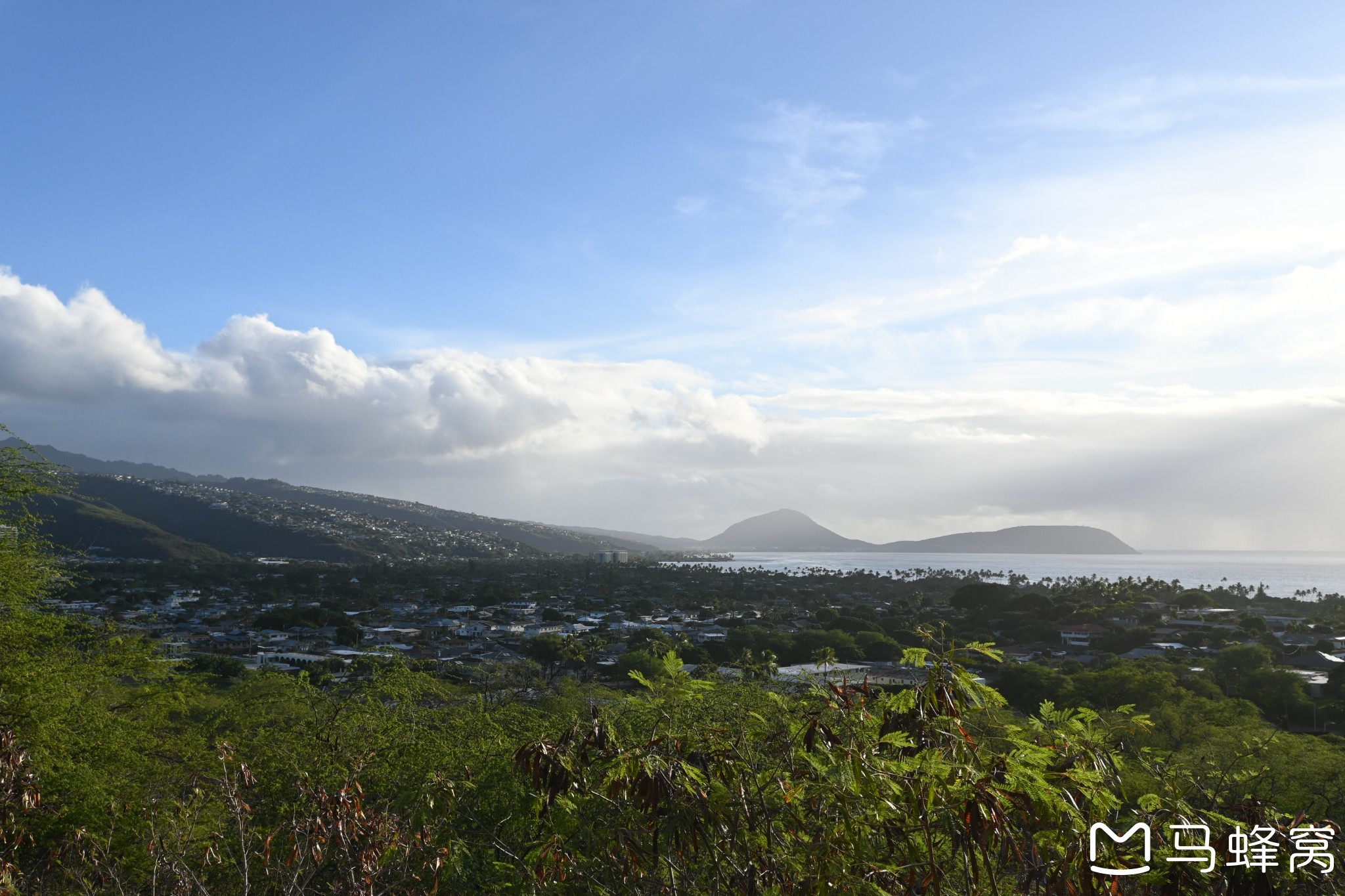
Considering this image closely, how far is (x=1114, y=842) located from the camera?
3.04 m

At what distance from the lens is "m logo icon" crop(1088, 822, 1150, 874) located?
2764 mm

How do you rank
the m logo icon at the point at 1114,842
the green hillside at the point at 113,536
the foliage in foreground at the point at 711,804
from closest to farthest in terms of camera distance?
the m logo icon at the point at 1114,842, the foliage in foreground at the point at 711,804, the green hillside at the point at 113,536

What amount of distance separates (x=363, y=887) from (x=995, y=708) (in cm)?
382

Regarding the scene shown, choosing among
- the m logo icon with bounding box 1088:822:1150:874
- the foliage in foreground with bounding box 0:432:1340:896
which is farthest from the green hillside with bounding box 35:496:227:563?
the m logo icon with bounding box 1088:822:1150:874

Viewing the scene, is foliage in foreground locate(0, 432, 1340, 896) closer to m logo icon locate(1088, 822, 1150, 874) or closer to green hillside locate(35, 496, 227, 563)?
m logo icon locate(1088, 822, 1150, 874)

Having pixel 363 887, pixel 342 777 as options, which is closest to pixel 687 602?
pixel 342 777

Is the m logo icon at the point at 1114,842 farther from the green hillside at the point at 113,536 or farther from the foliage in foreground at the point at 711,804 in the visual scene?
the green hillside at the point at 113,536

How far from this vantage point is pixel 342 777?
31.8 ft

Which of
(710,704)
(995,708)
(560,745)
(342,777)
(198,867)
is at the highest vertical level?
(995,708)

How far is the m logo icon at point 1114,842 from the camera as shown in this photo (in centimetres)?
276

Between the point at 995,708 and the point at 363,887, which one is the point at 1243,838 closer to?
the point at 995,708

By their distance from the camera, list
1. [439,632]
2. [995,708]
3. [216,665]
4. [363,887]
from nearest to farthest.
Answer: [995,708] < [363,887] < [216,665] < [439,632]

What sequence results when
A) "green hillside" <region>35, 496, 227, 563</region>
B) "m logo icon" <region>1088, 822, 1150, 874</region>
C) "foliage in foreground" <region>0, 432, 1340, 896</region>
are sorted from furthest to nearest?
"green hillside" <region>35, 496, 227, 563</region>
"foliage in foreground" <region>0, 432, 1340, 896</region>
"m logo icon" <region>1088, 822, 1150, 874</region>

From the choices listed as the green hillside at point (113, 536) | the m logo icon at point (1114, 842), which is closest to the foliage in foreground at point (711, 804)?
the m logo icon at point (1114, 842)
